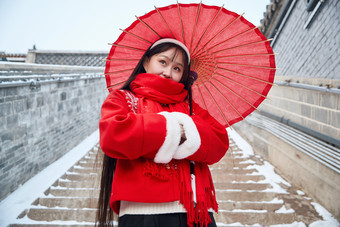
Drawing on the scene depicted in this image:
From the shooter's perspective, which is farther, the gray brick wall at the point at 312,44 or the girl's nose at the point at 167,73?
the gray brick wall at the point at 312,44

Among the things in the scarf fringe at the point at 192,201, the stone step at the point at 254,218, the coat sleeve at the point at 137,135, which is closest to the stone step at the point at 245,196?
the stone step at the point at 254,218

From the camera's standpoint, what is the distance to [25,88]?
347 cm

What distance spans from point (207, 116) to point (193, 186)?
47 centimetres

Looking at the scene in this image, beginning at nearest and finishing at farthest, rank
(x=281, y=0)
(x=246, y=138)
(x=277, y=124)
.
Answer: (x=277, y=124), (x=281, y=0), (x=246, y=138)

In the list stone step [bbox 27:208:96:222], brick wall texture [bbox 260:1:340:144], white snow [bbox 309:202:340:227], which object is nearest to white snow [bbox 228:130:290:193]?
white snow [bbox 309:202:340:227]

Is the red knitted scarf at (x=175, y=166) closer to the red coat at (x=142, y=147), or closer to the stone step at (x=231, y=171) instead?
the red coat at (x=142, y=147)

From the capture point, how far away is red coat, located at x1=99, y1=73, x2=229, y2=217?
3.31 ft

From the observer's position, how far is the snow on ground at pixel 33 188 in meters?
2.70

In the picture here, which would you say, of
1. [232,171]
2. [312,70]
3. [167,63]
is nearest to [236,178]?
[232,171]

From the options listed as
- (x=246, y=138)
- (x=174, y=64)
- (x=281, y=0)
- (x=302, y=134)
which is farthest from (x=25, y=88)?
(x=281, y=0)

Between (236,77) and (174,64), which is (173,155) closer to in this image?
(174,64)

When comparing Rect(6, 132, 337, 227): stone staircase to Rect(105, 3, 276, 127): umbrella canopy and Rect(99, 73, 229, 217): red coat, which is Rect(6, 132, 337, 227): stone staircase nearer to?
Rect(105, 3, 276, 127): umbrella canopy

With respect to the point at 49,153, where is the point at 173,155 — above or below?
above

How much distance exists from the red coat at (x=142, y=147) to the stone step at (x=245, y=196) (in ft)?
6.93
